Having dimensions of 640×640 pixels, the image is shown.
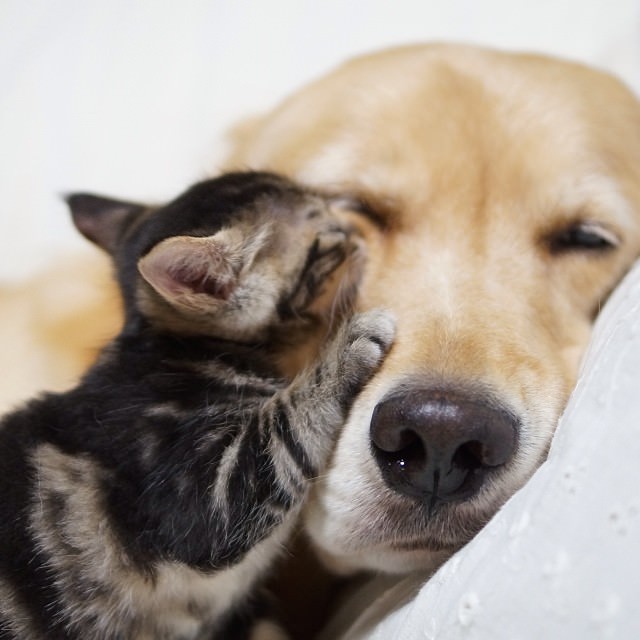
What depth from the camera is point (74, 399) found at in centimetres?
113

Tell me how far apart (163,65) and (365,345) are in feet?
5.39

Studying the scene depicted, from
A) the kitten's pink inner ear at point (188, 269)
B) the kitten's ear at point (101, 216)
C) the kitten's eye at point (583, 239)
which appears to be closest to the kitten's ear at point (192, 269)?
the kitten's pink inner ear at point (188, 269)

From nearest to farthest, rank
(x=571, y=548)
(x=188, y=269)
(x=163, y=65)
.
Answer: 1. (x=571, y=548)
2. (x=188, y=269)
3. (x=163, y=65)

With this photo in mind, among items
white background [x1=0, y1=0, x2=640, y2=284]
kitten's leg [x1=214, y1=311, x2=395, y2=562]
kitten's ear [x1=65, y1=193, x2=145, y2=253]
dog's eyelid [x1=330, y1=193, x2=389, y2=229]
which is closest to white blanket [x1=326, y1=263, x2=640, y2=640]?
kitten's leg [x1=214, y1=311, x2=395, y2=562]

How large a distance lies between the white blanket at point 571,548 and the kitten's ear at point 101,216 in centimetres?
78

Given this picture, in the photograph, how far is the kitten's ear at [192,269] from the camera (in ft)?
3.41

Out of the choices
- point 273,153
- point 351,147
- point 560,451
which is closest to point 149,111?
point 273,153

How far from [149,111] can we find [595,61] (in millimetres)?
1204

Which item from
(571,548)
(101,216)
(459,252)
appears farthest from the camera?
(101,216)

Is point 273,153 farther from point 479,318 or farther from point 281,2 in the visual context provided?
point 281,2

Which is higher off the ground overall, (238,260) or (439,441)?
(238,260)

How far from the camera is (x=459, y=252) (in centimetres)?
135

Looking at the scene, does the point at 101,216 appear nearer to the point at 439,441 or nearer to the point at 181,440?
the point at 181,440

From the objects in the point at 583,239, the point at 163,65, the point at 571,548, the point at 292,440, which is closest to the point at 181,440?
the point at 292,440
